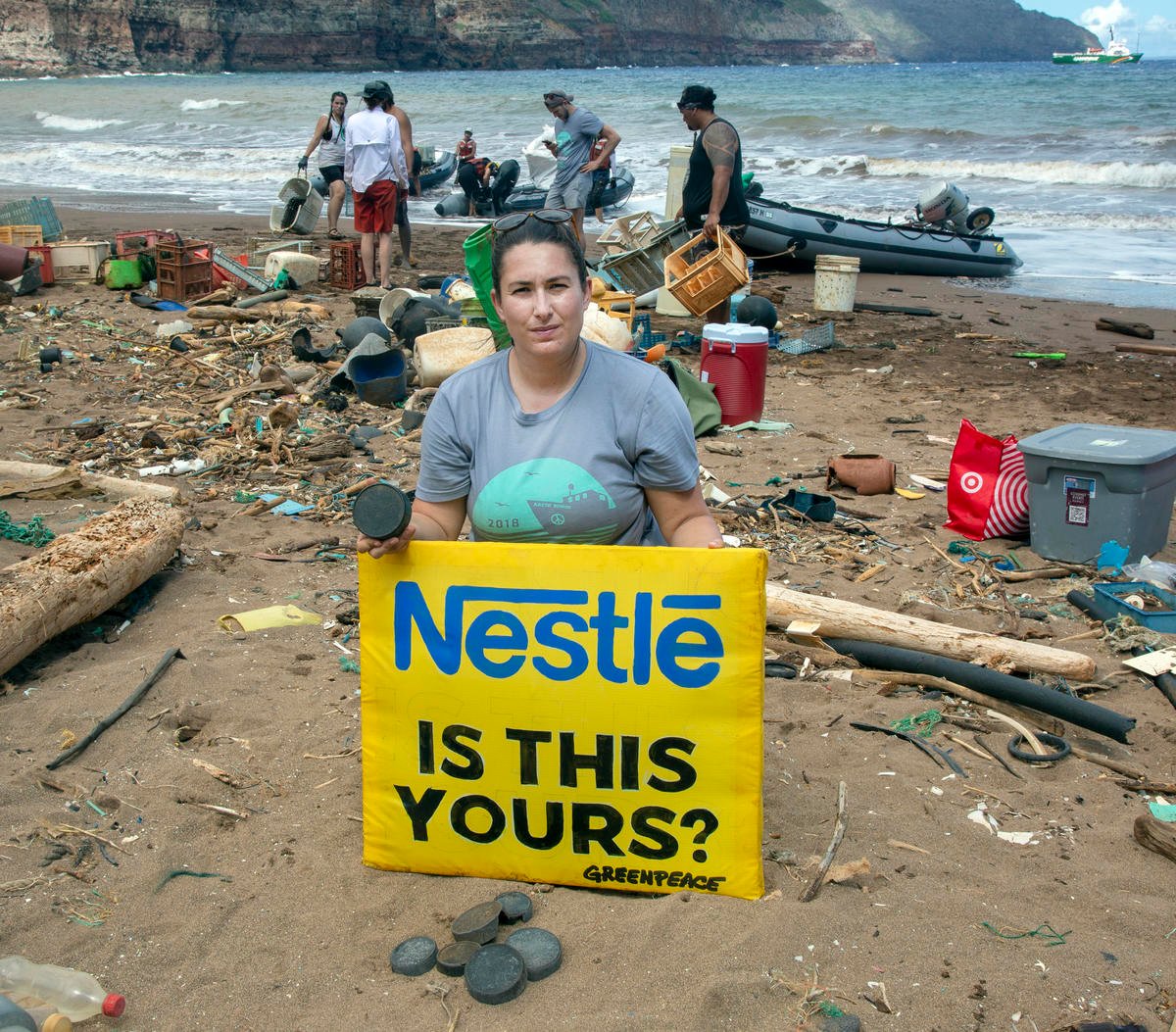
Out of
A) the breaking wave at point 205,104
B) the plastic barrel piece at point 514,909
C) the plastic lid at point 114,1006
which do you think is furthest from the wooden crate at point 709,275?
the breaking wave at point 205,104

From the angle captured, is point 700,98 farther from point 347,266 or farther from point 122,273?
point 122,273

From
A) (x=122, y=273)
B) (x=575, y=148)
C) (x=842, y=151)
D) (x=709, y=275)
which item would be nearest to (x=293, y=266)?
(x=122, y=273)

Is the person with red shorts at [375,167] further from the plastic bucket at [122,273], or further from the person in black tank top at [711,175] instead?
the person in black tank top at [711,175]

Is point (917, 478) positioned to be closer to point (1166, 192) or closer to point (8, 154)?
point (1166, 192)

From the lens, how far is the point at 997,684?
3814mm

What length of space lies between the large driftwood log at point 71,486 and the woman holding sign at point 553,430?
3.29m

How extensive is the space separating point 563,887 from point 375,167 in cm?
915

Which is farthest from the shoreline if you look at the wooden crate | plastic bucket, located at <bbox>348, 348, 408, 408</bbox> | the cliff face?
the cliff face

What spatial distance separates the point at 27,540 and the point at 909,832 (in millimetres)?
3994

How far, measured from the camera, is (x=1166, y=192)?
20.8m

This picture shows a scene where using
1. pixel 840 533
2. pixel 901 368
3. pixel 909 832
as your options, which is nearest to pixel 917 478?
pixel 840 533

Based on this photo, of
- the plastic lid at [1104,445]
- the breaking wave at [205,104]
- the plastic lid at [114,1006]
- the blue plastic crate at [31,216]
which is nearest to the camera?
the plastic lid at [114,1006]

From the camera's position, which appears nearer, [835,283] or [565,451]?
[565,451]

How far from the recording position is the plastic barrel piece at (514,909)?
2643 millimetres
